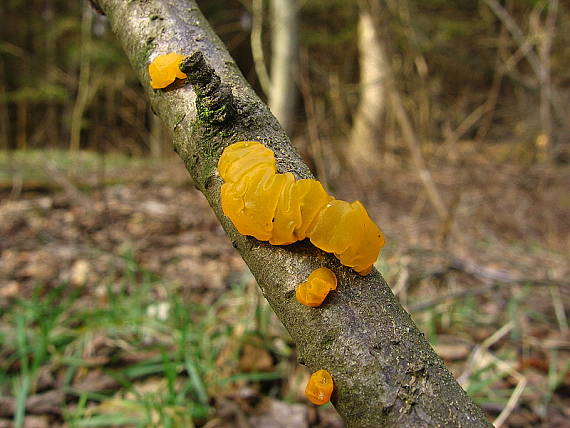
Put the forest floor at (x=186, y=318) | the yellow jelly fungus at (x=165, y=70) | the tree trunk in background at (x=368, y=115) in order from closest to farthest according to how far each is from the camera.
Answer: the yellow jelly fungus at (x=165, y=70) < the forest floor at (x=186, y=318) < the tree trunk in background at (x=368, y=115)

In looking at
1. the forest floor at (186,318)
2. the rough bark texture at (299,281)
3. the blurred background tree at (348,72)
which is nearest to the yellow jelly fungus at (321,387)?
the rough bark texture at (299,281)

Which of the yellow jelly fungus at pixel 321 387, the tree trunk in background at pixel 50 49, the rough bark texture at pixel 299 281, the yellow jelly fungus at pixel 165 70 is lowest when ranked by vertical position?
the tree trunk in background at pixel 50 49

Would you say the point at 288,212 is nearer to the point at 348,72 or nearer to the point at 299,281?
the point at 299,281

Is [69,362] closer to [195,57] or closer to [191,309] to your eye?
[191,309]

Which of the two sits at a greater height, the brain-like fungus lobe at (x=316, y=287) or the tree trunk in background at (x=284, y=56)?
the brain-like fungus lobe at (x=316, y=287)

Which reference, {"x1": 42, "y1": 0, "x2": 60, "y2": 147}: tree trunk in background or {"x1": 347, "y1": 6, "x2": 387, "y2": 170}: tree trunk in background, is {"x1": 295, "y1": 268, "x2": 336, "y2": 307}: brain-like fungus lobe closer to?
{"x1": 347, "y1": 6, "x2": 387, "y2": 170}: tree trunk in background

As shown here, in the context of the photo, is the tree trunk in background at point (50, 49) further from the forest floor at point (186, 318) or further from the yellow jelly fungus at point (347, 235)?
the yellow jelly fungus at point (347, 235)

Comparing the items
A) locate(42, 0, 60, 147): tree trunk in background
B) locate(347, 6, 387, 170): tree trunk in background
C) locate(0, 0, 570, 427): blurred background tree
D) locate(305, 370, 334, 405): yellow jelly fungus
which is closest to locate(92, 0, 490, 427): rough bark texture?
locate(305, 370, 334, 405): yellow jelly fungus

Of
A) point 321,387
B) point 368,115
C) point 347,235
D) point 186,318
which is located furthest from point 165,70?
point 368,115
